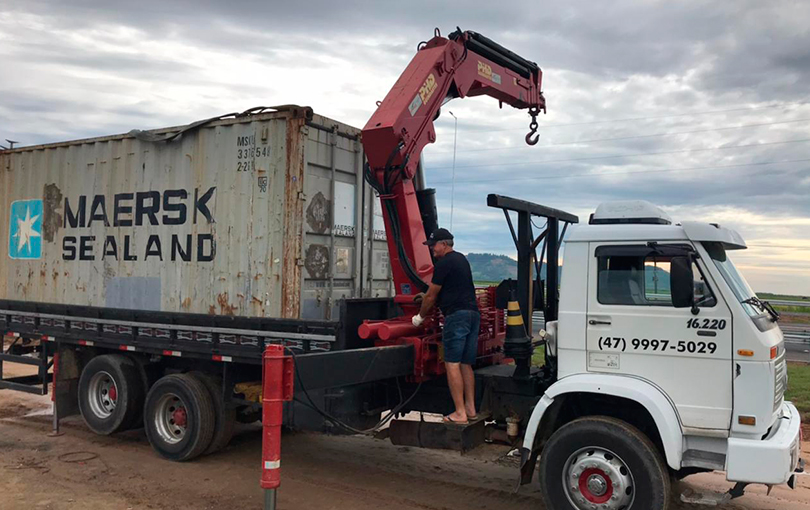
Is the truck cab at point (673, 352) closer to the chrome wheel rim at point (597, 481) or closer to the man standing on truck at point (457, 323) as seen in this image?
the chrome wheel rim at point (597, 481)

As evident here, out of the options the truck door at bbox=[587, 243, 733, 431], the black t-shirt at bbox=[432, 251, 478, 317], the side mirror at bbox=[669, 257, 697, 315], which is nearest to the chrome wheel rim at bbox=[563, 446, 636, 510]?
the truck door at bbox=[587, 243, 733, 431]

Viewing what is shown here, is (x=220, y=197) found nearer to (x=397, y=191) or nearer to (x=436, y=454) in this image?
(x=397, y=191)

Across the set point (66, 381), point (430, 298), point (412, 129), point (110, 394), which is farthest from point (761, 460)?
point (66, 381)

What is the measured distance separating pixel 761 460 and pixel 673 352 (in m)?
0.92

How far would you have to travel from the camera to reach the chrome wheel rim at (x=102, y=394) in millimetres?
8414

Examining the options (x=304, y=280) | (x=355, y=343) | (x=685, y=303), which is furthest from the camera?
(x=304, y=280)

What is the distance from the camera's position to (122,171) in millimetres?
8609

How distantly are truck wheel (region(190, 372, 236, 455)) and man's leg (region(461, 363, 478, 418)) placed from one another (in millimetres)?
2830

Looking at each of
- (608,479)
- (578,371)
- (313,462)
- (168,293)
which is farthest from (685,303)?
(168,293)

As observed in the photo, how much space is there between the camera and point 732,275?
5.29 m

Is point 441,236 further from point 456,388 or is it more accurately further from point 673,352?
point 673,352

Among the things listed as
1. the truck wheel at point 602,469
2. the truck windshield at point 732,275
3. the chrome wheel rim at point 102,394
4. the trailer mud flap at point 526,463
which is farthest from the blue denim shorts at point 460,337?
the chrome wheel rim at point 102,394

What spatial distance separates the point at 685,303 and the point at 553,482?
170 cm

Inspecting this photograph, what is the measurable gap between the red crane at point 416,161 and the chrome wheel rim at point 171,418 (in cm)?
274
